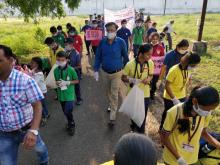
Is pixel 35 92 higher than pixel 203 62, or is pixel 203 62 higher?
pixel 35 92

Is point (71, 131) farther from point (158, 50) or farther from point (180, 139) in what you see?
point (180, 139)

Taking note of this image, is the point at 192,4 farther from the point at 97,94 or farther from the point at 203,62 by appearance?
the point at 97,94

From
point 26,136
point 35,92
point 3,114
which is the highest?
point 35,92

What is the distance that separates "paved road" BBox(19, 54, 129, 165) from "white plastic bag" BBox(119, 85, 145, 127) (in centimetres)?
76

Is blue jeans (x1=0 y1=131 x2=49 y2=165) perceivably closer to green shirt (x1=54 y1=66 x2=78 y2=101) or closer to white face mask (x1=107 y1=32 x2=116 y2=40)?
green shirt (x1=54 y1=66 x2=78 y2=101)

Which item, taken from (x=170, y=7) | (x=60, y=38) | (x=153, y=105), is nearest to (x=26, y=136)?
(x=153, y=105)

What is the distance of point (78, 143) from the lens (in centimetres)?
599

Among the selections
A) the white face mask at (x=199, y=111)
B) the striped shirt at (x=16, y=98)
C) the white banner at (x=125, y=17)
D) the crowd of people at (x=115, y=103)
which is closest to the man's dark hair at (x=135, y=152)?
the crowd of people at (x=115, y=103)

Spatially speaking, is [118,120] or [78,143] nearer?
[78,143]

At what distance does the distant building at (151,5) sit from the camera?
5109 centimetres

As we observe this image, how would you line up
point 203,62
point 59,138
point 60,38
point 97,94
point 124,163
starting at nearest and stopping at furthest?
point 124,163 < point 59,138 < point 97,94 < point 60,38 < point 203,62

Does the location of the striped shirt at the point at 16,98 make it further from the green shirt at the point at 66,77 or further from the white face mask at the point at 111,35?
the white face mask at the point at 111,35

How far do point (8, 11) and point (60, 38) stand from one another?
4198 millimetres

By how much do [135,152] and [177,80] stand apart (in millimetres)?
3613
